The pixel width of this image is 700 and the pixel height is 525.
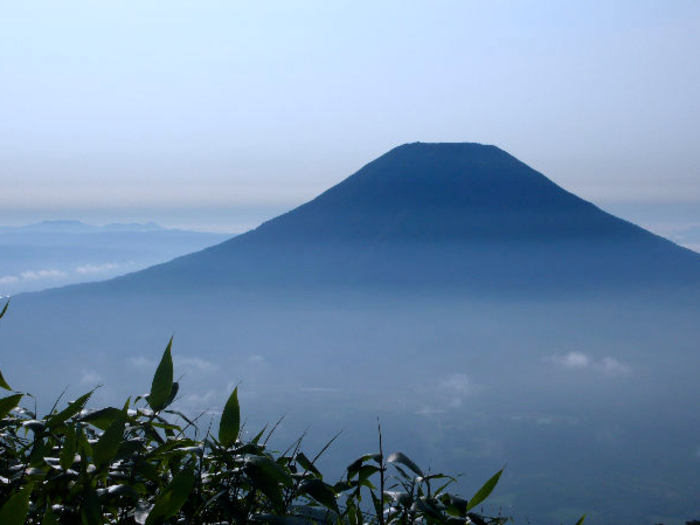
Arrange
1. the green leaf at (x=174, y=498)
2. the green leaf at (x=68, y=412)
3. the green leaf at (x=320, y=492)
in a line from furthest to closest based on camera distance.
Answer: the green leaf at (x=68, y=412)
the green leaf at (x=320, y=492)
the green leaf at (x=174, y=498)

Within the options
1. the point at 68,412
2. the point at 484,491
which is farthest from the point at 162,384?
the point at 484,491

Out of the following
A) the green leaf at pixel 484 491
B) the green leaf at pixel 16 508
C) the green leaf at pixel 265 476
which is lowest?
the green leaf at pixel 484 491

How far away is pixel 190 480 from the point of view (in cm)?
121

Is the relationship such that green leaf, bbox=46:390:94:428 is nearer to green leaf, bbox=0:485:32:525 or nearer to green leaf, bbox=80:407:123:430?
green leaf, bbox=80:407:123:430

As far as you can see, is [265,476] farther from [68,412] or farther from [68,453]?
[68,412]

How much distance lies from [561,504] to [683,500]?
84.5ft

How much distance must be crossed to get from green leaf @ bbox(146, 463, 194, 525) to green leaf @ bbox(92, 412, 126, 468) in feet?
0.56

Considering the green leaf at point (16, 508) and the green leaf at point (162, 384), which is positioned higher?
the green leaf at point (162, 384)

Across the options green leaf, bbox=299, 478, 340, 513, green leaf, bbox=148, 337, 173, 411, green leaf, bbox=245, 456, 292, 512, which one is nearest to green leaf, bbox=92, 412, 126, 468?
green leaf, bbox=148, 337, 173, 411

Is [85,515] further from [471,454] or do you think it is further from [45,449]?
[471,454]

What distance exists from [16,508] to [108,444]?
0.34m

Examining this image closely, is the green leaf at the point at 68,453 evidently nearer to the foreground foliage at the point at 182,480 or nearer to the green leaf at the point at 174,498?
the foreground foliage at the point at 182,480

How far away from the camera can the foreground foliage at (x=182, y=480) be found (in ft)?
4.47

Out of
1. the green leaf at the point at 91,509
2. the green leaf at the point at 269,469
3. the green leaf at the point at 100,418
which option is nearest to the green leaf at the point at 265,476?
the green leaf at the point at 269,469
